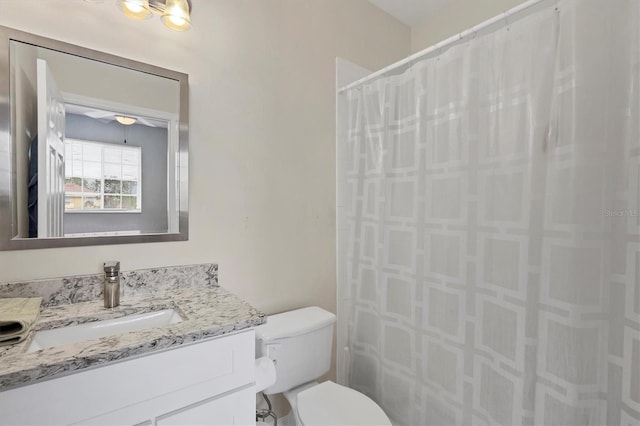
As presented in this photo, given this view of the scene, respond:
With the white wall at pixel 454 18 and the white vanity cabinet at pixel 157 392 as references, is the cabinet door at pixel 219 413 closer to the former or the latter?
the white vanity cabinet at pixel 157 392

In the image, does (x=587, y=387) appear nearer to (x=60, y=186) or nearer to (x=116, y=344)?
(x=116, y=344)

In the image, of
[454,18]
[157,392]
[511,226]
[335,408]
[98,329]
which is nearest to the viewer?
[157,392]

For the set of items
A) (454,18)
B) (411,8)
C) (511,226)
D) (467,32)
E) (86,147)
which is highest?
(411,8)

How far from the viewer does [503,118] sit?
1156 millimetres

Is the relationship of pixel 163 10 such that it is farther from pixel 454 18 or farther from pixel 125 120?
pixel 454 18

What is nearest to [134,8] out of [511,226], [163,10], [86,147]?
[163,10]

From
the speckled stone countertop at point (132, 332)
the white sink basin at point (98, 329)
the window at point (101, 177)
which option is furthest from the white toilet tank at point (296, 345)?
the window at point (101, 177)

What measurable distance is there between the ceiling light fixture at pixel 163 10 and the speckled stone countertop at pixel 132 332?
102 cm

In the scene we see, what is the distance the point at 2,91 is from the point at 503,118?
1.75 meters

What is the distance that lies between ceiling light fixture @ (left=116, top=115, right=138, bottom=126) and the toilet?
104 cm

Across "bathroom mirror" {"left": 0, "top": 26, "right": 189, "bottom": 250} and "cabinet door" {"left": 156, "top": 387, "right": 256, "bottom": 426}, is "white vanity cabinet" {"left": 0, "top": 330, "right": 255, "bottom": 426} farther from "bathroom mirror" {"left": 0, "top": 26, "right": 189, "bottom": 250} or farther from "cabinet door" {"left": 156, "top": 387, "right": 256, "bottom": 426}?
"bathroom mirror" {"left": 0, "top": 26, "right": 189, "bottom": 250}

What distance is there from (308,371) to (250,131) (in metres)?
1.22

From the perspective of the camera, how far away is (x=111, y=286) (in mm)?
1094

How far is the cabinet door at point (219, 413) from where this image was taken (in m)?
0.87
